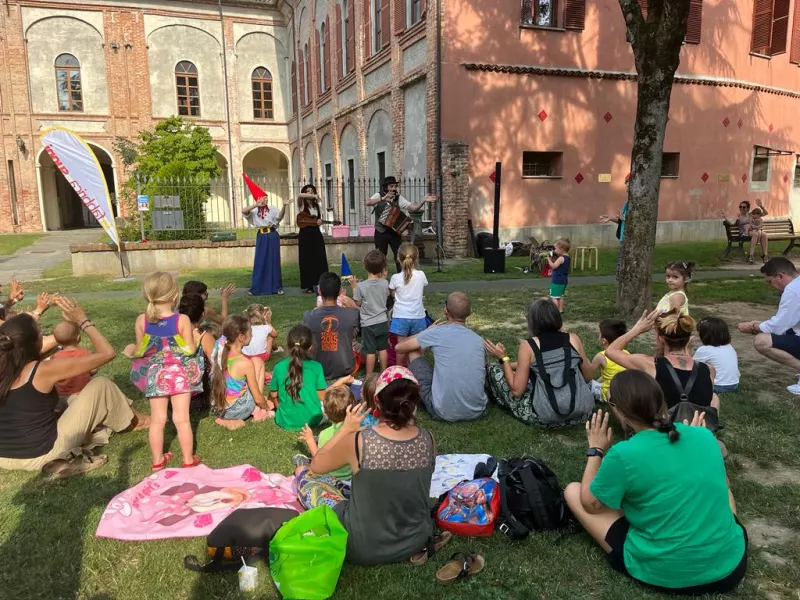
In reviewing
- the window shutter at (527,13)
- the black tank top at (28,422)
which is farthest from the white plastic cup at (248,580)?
the window shutter at (527,13)

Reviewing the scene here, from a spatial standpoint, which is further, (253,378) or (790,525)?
(253,378)

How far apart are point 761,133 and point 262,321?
21.0m

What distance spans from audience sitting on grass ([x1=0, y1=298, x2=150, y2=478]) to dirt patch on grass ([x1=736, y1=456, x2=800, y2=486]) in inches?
172

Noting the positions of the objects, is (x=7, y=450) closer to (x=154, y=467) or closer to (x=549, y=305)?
(x=154, y=467)

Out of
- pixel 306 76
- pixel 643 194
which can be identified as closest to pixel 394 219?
pixel 643 194

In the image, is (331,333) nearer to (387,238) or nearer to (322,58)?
(387,238)

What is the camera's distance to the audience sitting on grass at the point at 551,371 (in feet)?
14.7

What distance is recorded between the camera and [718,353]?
16.4ft

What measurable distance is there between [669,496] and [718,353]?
292cm

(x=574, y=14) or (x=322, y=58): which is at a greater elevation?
(x=322, y=58)

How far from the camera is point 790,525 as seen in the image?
3316mm

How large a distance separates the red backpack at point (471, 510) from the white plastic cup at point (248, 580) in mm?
1031

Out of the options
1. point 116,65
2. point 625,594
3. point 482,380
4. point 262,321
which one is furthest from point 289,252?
point 116,65

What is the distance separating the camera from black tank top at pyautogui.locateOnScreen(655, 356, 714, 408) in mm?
3795
